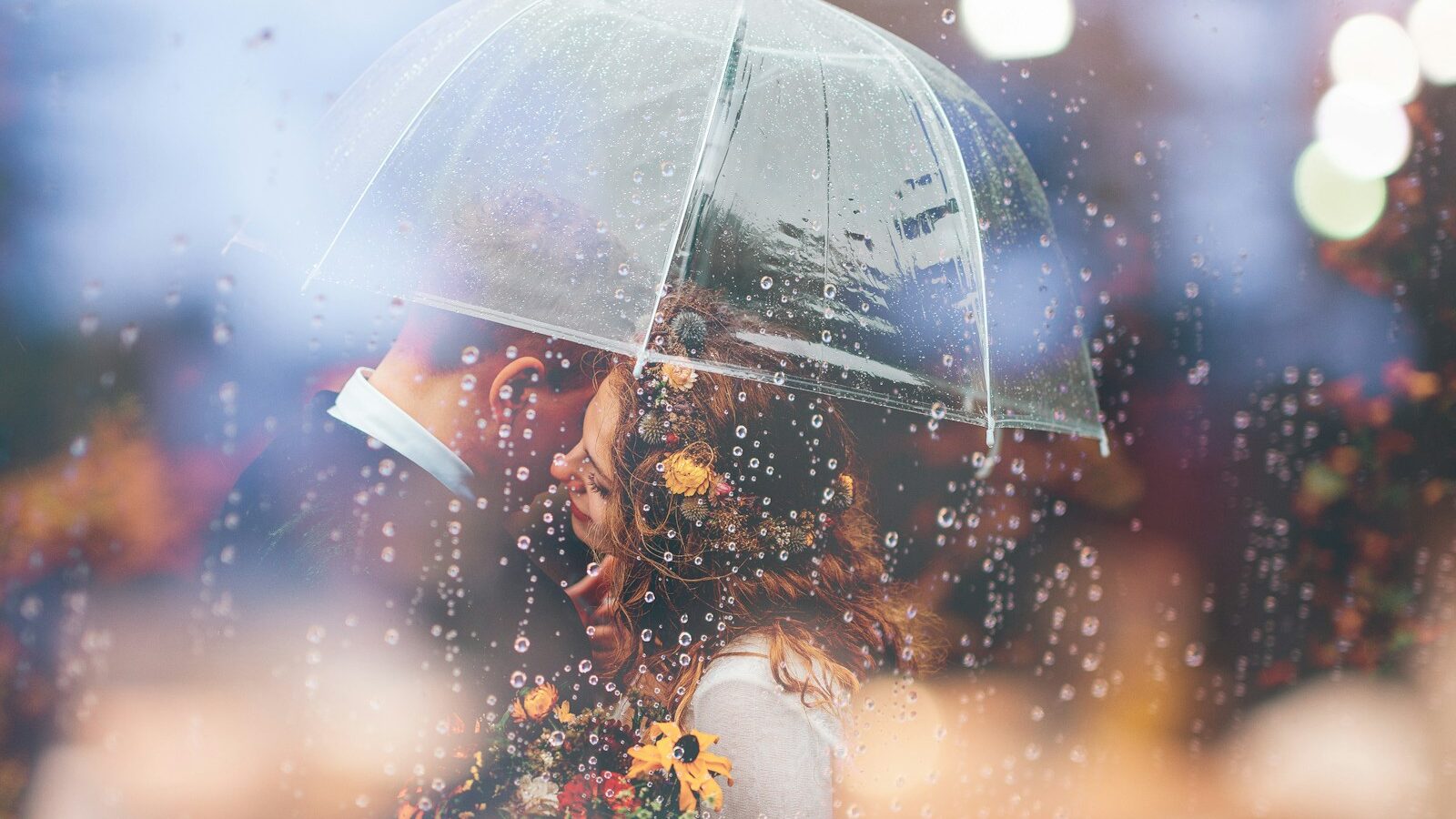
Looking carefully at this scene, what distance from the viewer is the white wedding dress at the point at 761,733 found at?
1830mm

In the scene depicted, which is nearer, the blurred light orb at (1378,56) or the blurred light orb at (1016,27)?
the blurred light orb at (1016,27)

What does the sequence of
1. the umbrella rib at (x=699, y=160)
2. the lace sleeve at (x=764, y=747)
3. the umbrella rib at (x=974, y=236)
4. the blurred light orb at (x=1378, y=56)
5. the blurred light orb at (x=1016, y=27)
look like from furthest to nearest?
the blurred light orb at (x=1378, y=56) < the blurred light orb at (x=1016, y=27) < the lace sleeve at (x=764, y=747) < the umbrella rib at (x=974, y=236) < the umbrella rib at (x=699, y=160)

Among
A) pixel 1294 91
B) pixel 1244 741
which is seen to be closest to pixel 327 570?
pixel 1244 741

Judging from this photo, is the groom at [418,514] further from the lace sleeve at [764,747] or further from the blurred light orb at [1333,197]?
the blurred light orb at [1333,197]

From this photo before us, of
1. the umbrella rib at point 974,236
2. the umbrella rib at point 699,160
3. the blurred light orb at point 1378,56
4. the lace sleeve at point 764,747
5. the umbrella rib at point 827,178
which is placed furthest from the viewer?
the blurred light orb at point 1378,56

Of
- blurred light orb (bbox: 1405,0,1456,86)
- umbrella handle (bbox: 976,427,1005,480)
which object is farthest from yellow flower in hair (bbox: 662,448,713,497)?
blurred light orb (bbox: 1405,0,1456,86)

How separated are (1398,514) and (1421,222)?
0.80 metres

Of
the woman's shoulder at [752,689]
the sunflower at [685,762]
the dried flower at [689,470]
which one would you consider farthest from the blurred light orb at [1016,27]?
the sunflower at [685,762]

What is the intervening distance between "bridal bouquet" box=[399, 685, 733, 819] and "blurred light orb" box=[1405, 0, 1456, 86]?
2.54 metres

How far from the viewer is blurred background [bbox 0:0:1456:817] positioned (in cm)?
170

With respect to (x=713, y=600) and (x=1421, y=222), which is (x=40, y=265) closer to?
(x=713, y=600)

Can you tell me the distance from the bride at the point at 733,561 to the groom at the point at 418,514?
4.7 inches

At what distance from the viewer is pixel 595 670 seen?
1.83m

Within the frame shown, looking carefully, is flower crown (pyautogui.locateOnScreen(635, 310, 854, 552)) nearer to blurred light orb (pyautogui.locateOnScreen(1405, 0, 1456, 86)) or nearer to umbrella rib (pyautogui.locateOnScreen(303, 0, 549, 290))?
umbrella rib (pyautogui.locateOnScreen(303, 0, 549, 290))
